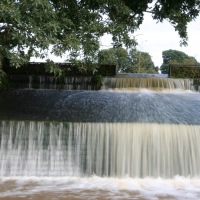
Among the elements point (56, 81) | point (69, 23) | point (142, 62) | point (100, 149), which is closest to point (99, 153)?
point (100, 149)

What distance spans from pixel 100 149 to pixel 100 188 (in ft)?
4.16

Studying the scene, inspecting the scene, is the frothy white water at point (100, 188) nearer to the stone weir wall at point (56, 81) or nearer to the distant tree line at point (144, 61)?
the stone weir wall at point (56, 81)

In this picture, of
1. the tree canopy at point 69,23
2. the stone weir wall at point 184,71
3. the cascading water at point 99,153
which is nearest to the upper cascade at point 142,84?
the stone weir wall at point 184,71

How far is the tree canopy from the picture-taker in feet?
23.5

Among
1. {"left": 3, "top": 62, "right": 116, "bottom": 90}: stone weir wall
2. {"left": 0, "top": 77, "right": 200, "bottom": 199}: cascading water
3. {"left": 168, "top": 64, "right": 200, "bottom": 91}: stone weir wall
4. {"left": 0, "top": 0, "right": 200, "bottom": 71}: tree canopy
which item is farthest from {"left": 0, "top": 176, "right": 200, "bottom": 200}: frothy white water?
{"left": 168, "top": 64, "right": 200, "bottom": 91}: stone weir wall

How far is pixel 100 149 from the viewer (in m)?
8.30

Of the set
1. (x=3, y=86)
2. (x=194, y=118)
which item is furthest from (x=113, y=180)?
(x=3, y=86)

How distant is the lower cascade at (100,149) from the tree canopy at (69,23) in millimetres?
1664

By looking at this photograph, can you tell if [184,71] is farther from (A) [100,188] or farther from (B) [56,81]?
(A) [100,188]

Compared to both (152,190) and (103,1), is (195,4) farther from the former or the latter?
(152,190)

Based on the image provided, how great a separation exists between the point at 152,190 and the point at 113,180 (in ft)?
3.44

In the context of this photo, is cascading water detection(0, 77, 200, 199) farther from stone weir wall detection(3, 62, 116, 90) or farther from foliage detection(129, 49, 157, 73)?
foliage detection(129, 49, 157, 73)

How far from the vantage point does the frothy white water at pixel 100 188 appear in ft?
21.9

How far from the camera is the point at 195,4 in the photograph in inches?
383
